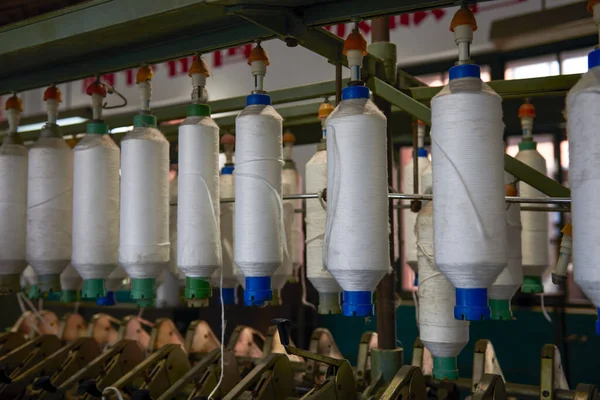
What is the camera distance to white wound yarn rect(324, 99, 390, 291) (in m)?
1.15

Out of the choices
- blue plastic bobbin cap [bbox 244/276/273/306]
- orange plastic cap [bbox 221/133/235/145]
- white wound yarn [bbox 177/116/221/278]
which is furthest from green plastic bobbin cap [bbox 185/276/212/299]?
orange plastic cap [bbox 221/133/235/145]

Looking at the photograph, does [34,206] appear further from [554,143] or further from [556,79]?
[554,143]

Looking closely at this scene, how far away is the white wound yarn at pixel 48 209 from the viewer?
1659mm

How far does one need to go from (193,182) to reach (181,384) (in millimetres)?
693

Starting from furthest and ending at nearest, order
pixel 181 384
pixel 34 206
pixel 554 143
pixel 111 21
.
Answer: pixel 554 143
pixel 181 384
pixel 34 206
pixel 111 21

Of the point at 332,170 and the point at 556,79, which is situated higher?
the point at 556,79

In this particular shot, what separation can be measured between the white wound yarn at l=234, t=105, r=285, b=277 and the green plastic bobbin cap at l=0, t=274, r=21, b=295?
2.62ft

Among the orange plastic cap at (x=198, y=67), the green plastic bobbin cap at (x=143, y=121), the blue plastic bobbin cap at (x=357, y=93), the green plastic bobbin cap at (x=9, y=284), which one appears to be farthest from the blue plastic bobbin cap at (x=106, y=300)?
the blue plastic bobbin cap at (x=357, y=93)

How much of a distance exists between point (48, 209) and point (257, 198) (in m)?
0.67

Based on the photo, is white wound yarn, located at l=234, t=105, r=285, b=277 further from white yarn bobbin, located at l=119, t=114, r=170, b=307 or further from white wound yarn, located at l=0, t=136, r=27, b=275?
white wound yarn, located at l=0, t=136, r=27, b=275

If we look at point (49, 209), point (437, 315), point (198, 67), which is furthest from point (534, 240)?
point (49, 209)

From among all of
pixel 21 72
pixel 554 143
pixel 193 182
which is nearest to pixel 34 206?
pixel 21 72

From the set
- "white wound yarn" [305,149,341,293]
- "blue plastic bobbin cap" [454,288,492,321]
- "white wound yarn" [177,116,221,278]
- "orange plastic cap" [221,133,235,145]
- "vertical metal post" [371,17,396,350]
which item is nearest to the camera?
"blue plastic bobbin cap" [454,288,492,321]

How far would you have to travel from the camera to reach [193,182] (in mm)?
1418
